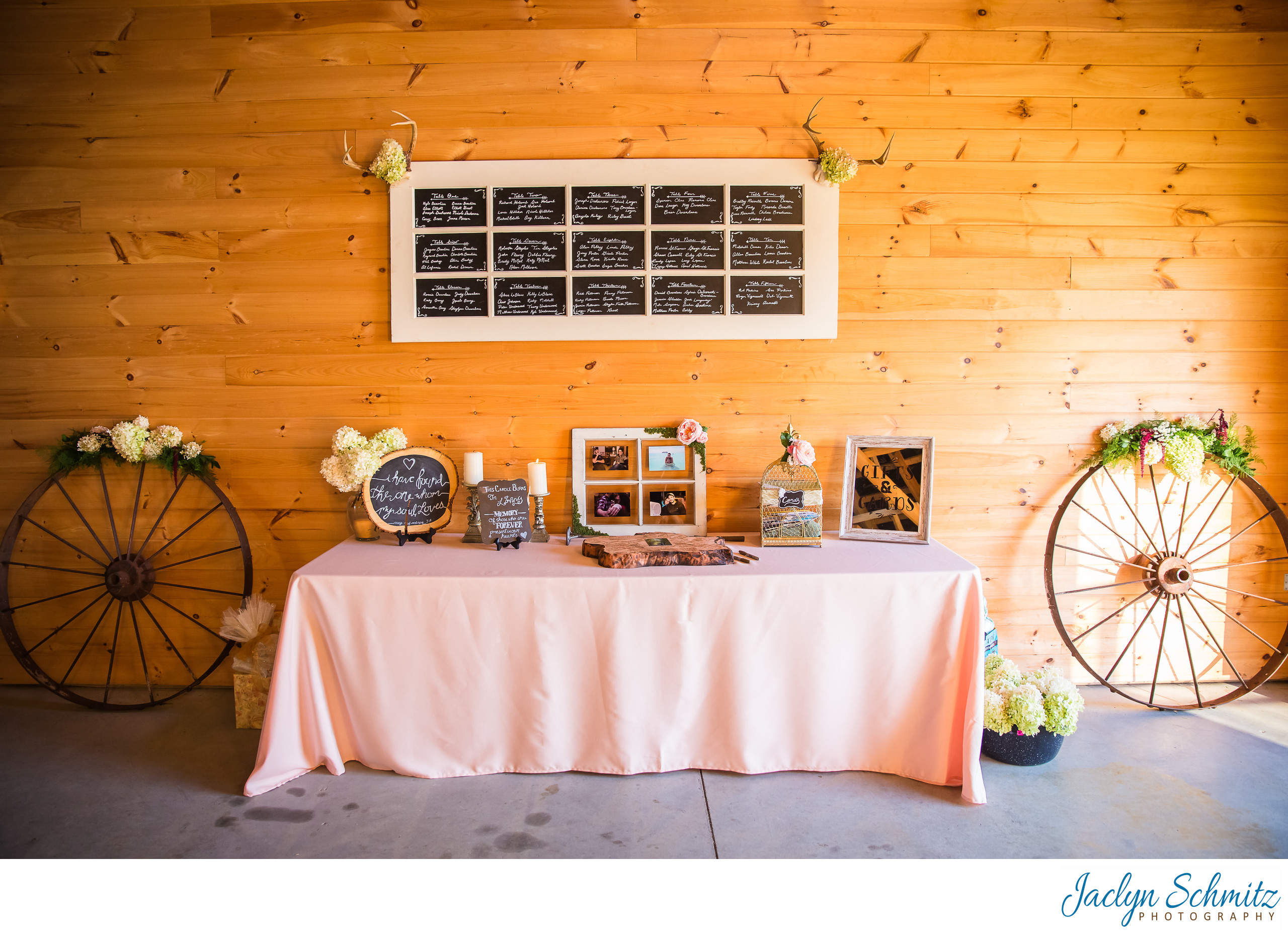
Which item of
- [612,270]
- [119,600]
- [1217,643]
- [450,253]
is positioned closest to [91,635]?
[119,600]

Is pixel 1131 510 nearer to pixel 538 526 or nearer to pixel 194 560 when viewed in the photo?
pixel 538 526

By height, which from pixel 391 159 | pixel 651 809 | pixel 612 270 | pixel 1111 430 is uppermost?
pixel 391 159

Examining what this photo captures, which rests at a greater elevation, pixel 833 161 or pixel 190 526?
pixel 833 161

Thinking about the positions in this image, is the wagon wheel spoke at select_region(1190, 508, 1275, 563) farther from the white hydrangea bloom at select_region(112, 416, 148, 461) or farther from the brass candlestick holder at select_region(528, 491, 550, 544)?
the white hydrangea bloom at select_region(112, 416, 148, 461)

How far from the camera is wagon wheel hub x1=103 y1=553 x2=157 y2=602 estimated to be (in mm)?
2881

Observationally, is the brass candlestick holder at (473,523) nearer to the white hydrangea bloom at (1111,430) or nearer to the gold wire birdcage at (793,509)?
the gold wire birdcage at (793,509)

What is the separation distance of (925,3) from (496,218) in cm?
199

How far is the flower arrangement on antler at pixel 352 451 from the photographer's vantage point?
2746mm

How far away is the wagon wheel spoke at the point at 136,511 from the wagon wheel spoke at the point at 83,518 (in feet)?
0.25

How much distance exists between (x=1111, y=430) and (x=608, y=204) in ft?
7.69

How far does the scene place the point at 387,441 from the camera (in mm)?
2801

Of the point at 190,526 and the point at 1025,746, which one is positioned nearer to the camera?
the point at 1025,746

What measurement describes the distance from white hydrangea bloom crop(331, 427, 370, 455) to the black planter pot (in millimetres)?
2663

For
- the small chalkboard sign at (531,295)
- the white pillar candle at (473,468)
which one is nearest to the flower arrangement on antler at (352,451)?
the white pillar candle at (473,468)
